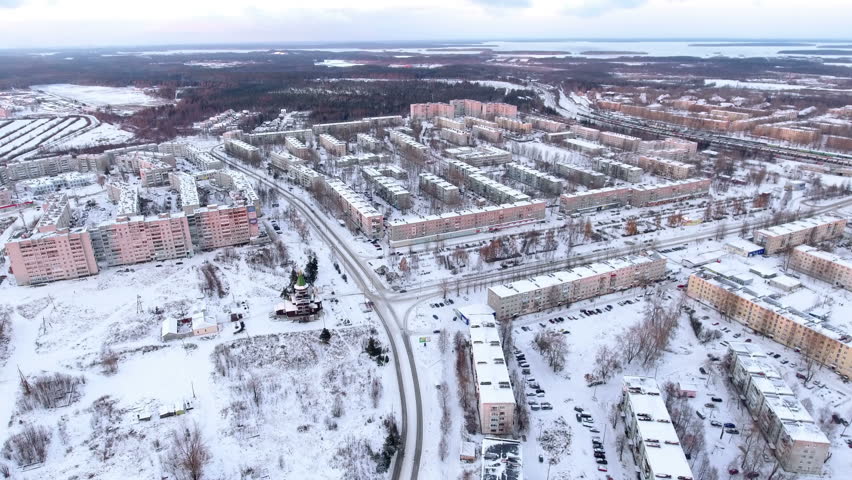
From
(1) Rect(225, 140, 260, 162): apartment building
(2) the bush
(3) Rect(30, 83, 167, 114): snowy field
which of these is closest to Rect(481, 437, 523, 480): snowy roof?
(2) the bush

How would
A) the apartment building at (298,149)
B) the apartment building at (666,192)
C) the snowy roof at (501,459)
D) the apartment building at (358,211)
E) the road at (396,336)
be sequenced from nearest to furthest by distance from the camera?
the snowy roof at (501,459) → the road at (396,336) → the apartment building at (358,211) → the apartment building at (666,192) → the apartment building at (298,149)

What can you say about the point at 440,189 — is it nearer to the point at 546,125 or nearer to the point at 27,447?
the point at 27,447

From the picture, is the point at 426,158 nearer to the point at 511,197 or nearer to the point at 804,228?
the point at 511,197

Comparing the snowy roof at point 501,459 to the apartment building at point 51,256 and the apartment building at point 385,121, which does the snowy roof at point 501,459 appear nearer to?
the apartment building at point 51,256

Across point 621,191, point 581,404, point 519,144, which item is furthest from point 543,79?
point 581,404

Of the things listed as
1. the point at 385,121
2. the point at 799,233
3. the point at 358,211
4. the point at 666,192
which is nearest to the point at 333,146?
the point at 385,121

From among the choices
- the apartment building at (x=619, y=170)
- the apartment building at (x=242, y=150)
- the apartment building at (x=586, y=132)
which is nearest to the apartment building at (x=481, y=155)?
the apartment building at (x=619, y=170)
